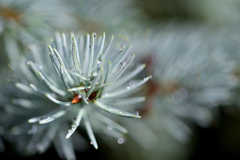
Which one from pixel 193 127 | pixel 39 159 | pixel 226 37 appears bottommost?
pixel 39 159

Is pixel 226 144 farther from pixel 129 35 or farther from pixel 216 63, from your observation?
pixel 129 35

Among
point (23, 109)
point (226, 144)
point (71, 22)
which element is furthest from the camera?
point (226, 144)

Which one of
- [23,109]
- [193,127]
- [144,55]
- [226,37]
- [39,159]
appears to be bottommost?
[39,159]

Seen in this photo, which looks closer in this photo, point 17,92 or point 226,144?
point 17,92

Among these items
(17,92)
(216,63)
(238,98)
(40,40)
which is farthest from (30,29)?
(238,98)

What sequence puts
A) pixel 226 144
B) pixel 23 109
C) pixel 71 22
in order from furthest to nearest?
pixel 226 144, pixel 71 22, pixel 23 109

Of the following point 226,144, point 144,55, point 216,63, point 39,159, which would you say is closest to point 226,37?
point 216,63

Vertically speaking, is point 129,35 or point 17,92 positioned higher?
point 129,35

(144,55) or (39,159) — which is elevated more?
(144,55)

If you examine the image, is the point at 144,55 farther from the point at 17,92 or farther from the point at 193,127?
the point at 193,127
